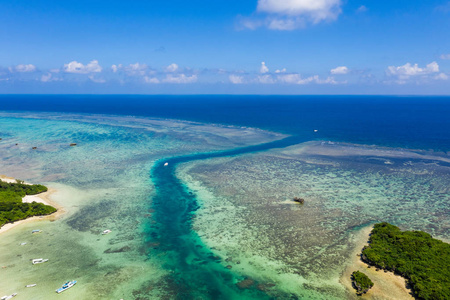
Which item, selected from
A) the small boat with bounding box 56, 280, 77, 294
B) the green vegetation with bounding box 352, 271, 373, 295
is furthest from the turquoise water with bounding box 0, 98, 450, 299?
the green vegetation with bounding box 352, 271, 373, 295

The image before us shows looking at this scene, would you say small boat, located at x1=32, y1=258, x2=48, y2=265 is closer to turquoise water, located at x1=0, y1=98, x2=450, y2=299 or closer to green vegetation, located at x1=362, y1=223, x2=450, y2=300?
turquoise water, located at x1=0, y1=98, x2=450, y2=299

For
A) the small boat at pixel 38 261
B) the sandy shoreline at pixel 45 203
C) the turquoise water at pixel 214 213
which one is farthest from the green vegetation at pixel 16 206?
the small boat at pixel 38 261

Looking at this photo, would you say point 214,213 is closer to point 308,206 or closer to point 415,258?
point 308,206


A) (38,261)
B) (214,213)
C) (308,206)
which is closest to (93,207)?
(38,261)

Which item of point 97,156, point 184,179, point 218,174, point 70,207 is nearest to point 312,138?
point 218,174

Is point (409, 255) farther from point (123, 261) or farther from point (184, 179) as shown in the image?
point (184, 179)
